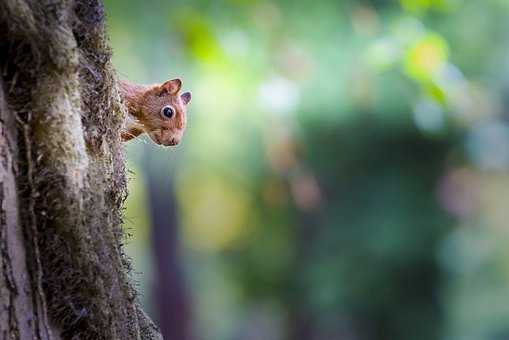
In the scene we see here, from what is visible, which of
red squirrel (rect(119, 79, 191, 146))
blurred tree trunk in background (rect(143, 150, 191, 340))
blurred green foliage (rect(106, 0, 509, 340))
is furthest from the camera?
blurred tree trunk in background (rect(143, 150, 191, 340))

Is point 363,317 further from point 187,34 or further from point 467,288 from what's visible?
point 187,34

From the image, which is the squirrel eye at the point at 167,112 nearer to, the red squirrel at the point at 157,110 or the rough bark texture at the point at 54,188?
the red squirrel at the point at 157,110

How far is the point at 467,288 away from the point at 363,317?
198 inches

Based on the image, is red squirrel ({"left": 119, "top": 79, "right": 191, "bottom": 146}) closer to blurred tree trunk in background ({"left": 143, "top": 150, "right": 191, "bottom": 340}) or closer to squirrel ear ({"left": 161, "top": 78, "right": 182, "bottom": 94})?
squirrel ear ({"left": 161, "top": 78, "right": 182, "bottom": 94})

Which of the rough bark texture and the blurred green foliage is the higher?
the blurred green foliage

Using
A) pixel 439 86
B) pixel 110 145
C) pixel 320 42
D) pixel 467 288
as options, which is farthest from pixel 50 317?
pixel 467 288

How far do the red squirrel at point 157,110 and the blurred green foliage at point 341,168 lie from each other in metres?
1.32

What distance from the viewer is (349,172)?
42.6 feet

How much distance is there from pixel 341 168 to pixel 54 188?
11.3 meters

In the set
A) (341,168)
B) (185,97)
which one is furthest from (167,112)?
(341,168)

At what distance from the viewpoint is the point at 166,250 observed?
13719 mm

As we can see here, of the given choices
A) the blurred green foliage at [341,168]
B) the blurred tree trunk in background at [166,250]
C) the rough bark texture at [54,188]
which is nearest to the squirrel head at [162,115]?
the rough bark texture at [54,188]

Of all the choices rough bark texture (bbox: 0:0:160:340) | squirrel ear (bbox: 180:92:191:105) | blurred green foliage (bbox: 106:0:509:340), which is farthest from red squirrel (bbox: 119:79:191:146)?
blurred green foliage (bbox: 106:0:509:340)

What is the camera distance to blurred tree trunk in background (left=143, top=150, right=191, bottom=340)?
1341cm
